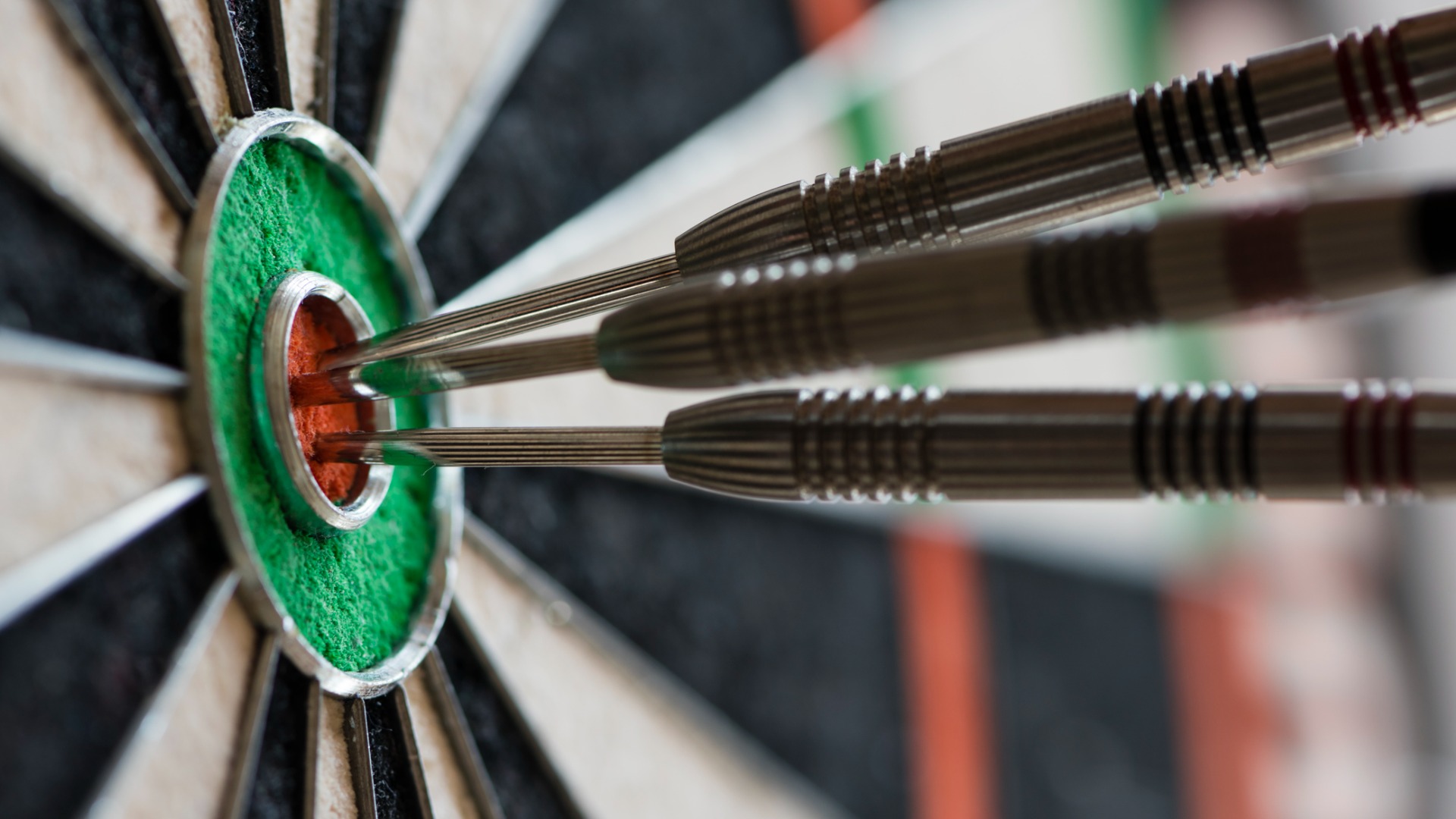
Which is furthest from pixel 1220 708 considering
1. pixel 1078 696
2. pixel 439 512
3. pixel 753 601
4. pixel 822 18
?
pixel 439 512

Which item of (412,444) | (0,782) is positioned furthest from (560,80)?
(0,782)

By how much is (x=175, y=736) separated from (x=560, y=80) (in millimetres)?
339

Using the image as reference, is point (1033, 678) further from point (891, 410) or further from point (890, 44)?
point (891, 410)

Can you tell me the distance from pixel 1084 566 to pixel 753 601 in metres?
0.31

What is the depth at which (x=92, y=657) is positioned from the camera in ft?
0.96

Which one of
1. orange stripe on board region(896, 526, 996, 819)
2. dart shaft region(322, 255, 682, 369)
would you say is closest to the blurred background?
orange stripe on board region(896, 526, 996, 819)

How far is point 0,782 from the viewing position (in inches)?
10.6

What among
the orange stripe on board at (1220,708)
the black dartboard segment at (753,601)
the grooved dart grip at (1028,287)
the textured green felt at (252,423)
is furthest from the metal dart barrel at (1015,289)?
the orange stripe on board at (1220,708)

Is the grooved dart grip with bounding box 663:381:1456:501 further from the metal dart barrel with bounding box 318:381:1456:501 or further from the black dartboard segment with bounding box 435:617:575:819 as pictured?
the black dartboard segment with bounding box 435:617:575:819

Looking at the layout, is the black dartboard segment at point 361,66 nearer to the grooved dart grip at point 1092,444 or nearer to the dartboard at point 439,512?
the dartboard at point 439,512

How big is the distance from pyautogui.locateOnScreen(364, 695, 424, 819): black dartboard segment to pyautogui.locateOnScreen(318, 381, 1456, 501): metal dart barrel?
0.13 m

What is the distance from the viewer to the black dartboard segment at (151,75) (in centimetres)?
31

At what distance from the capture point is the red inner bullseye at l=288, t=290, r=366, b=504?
0.35 meters

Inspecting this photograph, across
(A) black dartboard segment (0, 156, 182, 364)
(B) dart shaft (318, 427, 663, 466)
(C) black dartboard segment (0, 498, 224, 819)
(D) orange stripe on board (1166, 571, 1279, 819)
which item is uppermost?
(A) black dartboard segment (0, 156, 182, 364)
